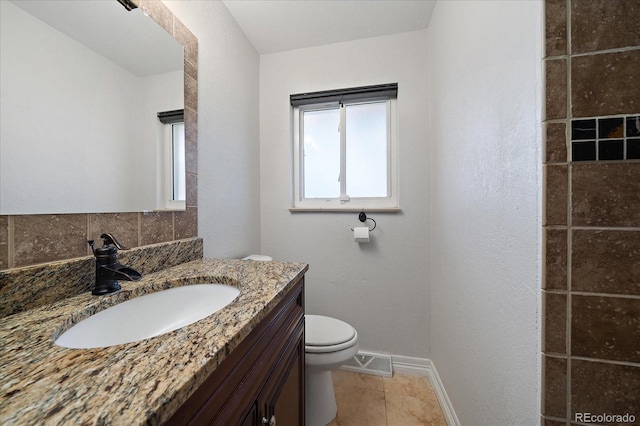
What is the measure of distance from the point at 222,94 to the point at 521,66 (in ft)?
4.49

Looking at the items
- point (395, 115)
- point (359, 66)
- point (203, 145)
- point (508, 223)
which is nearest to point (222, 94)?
point (203, 145)

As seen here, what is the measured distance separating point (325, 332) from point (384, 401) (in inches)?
22.2

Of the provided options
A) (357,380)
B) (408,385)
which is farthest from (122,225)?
(408,385)

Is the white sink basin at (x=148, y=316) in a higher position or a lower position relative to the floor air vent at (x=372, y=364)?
higher

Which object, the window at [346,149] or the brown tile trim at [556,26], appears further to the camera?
the window at [346,149]

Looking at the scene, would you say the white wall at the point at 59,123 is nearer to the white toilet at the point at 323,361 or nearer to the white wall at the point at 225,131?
the white wall at the point at 225,131

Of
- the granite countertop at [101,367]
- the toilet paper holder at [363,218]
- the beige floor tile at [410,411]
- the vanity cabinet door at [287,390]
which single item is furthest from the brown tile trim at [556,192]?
the beige floor tile at [410,411]

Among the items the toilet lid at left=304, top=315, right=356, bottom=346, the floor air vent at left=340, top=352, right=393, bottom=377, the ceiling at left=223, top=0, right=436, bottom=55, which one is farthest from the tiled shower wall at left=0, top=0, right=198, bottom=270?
the floor air vent at left=340, top=352, right=393, bottom=377

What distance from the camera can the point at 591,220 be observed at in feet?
1.68

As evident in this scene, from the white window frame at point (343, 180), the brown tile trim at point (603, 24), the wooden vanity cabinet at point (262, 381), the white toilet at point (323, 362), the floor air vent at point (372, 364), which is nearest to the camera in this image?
the wooden vanity cabinet at point (262, 381)

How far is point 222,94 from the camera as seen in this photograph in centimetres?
134

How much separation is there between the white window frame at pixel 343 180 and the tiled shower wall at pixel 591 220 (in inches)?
41.1

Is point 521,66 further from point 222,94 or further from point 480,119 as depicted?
point 222,94

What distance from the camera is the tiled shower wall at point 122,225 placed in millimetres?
577
